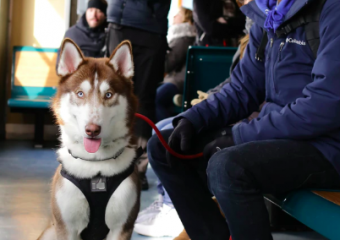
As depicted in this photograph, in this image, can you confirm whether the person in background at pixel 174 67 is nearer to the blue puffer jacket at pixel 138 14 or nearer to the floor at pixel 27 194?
the floor at pixel 27 194

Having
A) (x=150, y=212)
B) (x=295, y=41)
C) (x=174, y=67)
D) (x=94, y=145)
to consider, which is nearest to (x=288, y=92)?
(x=295, y=41)

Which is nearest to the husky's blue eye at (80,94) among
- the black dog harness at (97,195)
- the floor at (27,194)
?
the black dog harness at (97,195)

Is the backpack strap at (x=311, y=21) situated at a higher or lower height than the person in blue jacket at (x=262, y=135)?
higher

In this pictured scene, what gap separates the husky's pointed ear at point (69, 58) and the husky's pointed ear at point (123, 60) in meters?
0.14

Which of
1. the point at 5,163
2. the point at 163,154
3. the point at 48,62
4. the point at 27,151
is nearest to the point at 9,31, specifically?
the point at 48,62

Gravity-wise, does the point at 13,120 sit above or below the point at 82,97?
below

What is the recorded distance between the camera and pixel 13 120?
6.16 meters

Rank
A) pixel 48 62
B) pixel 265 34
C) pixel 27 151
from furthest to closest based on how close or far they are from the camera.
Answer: pixel 48 62 → pixel 27 151 → pixel 265 34

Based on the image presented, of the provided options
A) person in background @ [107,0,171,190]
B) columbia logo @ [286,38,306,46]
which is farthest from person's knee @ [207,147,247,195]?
person in background @ [107,0,171,190]

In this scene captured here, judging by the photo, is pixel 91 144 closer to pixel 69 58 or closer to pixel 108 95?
pixel 108 95

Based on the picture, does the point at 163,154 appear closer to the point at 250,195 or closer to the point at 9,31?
the point at 250,195

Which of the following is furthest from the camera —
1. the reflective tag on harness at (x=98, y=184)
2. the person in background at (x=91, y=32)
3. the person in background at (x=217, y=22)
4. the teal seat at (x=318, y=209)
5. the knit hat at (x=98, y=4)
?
the person in background at (x=91, y=32)

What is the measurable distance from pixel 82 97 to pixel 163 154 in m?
0.51

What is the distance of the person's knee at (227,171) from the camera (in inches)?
53.2
